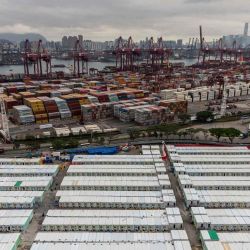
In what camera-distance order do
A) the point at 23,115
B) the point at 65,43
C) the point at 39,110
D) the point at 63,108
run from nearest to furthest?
the point at 23,115 < the point at 39,110 < the point at 63,108 < the point at 65,43

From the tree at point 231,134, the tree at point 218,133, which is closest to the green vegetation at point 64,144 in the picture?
the tree at point 218,133

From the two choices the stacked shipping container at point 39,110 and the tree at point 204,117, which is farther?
the stacked shipping container at point 39,110

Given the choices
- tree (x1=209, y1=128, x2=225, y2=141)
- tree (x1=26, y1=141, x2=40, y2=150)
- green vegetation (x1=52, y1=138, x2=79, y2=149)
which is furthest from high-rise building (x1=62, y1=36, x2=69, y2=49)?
tree (x1=209, y1=128, x2=225, y2=141)

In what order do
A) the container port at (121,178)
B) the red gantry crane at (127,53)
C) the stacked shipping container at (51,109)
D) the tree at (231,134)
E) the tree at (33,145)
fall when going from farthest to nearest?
1. the red gantry crane at (127,53)
2. the stacked shipping container at (51,109)
3. the tree at (231,134)
4. the tree at (33,145)
5. the container port at (121,178)

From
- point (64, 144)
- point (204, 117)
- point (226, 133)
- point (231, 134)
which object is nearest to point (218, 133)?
point (226, 133)

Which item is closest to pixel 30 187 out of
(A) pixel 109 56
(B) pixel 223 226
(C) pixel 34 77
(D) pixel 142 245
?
(D) pixel 142 245

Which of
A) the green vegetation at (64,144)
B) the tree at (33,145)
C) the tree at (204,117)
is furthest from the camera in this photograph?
the tree at (204,117)

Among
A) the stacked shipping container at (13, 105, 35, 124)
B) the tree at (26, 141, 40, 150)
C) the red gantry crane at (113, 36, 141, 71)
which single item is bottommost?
the tree at (26, 141, 40, 150)

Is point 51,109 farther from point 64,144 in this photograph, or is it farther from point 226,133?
point 226,133

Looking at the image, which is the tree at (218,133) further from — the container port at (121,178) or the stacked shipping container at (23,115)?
the stacked shipping container at (23,115)

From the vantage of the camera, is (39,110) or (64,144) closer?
(64,144)

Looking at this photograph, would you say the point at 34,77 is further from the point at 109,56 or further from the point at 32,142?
the point at 109,56

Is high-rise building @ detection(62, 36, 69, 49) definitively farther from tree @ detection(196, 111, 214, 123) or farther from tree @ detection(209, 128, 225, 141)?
tree @ detection(209, 128, 225, 141)
